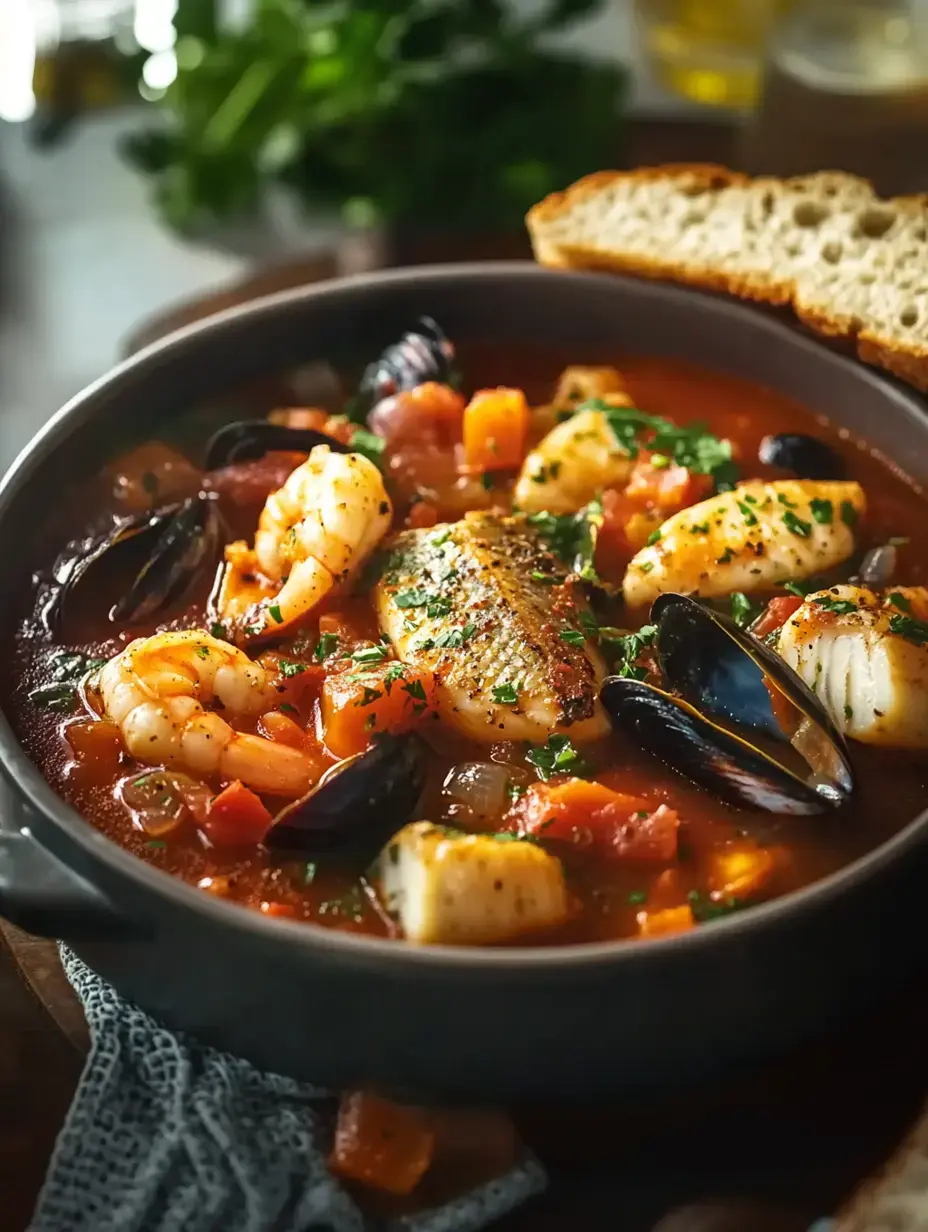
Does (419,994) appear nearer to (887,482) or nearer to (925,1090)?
(925,1090)

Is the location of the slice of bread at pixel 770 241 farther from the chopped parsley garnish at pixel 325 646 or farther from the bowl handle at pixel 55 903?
the bowl handle at pixel 55 903

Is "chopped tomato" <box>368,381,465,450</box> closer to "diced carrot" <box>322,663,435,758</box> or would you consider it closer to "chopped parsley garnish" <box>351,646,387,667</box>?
"chopped parsley garnish" <box>351,646,387,667</box>

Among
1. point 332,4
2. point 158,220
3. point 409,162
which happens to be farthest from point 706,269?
point 158,220

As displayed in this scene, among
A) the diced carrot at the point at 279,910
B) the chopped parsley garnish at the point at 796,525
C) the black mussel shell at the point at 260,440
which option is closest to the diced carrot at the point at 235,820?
the diced carrot at the point at 279,910

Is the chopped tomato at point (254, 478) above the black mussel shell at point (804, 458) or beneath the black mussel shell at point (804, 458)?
above

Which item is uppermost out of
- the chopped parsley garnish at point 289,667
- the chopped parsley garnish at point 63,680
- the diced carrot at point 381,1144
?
the chopped parsley garnish at point 63,680

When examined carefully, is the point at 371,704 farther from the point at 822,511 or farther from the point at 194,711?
the point at 822,511
